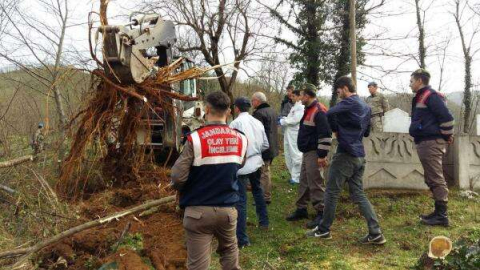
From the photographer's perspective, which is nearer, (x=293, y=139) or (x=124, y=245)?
(x=124, y=245)

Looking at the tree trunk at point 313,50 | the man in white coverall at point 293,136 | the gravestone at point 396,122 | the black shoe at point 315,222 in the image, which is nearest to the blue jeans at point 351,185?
the black shoe at point 315,222

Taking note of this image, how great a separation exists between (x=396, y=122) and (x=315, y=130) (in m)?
7.09

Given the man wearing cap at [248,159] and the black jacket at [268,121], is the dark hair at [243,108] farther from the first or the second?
the black jacket at [268,121]

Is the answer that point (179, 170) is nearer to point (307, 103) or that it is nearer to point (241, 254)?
point (241, 254)

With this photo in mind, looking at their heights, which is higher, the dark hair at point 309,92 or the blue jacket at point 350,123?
the dark hair at point 309,92

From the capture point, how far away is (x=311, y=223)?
20.0ft

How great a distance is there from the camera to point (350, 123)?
5328mm

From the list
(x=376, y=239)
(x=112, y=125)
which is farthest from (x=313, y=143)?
(x=112, y=125)

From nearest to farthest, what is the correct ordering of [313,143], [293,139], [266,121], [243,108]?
1. [243,108]
2. [313,143]
3. [266,121]
4. [293,139]

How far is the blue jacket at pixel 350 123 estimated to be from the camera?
526cm

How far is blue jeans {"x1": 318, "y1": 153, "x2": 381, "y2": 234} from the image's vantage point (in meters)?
5.28

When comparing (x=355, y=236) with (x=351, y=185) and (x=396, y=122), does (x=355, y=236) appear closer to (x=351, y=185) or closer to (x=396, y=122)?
(x=351, y=185)

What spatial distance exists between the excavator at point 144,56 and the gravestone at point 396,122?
609 cm

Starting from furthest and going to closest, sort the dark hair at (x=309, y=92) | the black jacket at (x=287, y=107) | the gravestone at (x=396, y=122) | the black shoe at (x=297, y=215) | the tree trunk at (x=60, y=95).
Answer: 1. the gravestone at (x=396, y=122)
2. the black jacket at (x=287, y=107)
3. the tree trunk at (x=60, y=95)
4. the black shoe at (x=297, y=215)
5. the dark hair at (x=309, y=92)
